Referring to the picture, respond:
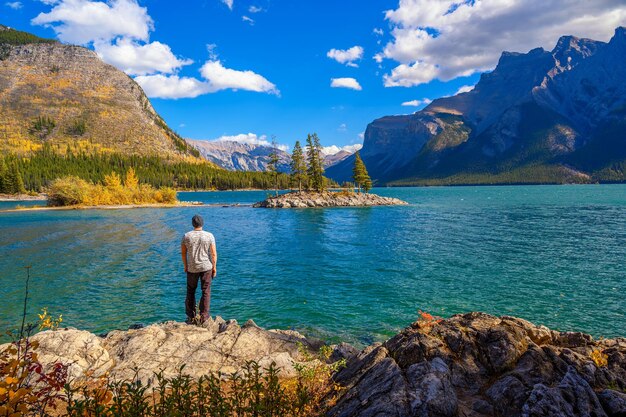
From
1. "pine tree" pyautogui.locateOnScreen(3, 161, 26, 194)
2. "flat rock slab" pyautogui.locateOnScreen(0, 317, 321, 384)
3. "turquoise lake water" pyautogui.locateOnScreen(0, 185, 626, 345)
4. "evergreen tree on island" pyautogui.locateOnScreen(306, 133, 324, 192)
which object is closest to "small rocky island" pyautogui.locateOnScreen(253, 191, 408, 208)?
"evergreen tree on island" pyautogui.locateOnScreen(306, 133, 324, 192)

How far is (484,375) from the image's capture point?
7332 mm

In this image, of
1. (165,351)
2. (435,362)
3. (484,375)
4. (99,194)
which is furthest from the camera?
(99,194)

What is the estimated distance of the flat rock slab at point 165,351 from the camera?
9492 mm

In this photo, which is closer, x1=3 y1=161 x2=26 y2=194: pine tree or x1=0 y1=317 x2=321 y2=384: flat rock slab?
x1=0 y1=317 x2=321 y2=384: flat rock slab

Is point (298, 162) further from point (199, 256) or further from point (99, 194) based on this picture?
point (199, 256)

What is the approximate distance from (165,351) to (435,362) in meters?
7.97

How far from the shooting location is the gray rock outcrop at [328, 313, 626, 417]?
209 inches

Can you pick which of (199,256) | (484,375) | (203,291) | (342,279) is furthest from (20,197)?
(484,375)

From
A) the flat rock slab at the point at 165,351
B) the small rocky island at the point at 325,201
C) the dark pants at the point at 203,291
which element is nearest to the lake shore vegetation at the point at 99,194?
the small rocky island at the point at 325,201

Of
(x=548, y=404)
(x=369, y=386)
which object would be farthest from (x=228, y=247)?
(x=548, y=404)

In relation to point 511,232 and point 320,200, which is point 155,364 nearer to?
point 511,232

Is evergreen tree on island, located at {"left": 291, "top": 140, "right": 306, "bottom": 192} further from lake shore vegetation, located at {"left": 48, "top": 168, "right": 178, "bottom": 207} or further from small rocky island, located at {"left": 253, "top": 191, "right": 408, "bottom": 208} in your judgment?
lake shore vegetation, located at {"left": 48, "top": 168, "right": 178, "bottom": 207}

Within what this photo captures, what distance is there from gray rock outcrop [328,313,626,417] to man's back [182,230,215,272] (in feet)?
23.2

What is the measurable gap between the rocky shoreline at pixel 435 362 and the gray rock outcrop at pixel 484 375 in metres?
0.02
